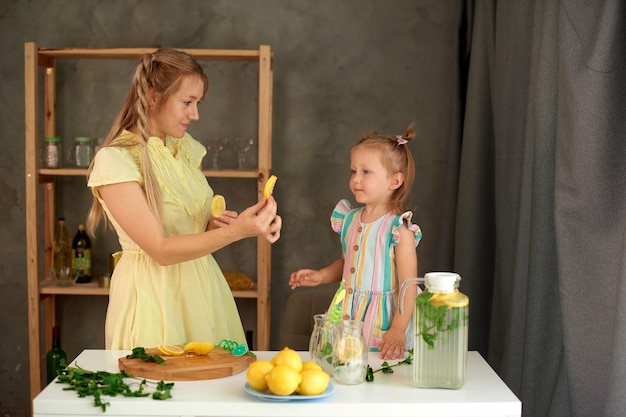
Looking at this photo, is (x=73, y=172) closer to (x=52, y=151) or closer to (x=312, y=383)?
(x=52, y=151)

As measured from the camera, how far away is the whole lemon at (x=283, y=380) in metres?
1.80

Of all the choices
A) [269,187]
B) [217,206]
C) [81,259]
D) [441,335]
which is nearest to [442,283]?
[441,335]

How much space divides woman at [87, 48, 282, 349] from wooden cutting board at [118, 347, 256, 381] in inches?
14.6

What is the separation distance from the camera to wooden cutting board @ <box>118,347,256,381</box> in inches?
77.2

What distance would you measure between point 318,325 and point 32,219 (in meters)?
2.28

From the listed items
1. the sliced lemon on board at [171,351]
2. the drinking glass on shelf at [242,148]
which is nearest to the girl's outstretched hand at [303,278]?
the sliced lemon on board at [171,351]

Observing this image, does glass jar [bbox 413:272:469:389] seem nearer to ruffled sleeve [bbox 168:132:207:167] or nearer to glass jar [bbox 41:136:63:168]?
ruffled sleeve [bbox 168:132:207:167]

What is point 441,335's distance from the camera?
190cm

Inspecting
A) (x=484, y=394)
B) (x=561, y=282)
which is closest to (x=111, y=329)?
(x=484, y=394)

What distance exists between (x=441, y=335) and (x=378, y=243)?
24.8 inches

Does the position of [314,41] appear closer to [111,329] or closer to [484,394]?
[111,329]

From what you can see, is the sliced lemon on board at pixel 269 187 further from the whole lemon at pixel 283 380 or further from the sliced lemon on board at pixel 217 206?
the whole lemon at pixel 283 380

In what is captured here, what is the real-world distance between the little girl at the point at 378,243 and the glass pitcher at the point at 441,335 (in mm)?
442

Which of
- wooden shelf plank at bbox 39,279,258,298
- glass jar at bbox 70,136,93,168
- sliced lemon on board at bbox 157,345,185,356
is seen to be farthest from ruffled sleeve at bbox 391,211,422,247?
glass jar at bbox 70,136,93,168
